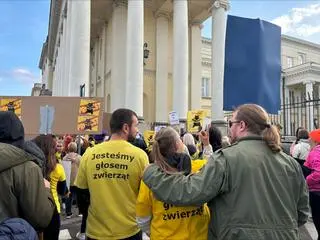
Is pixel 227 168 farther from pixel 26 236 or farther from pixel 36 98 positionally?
pixel 36 98

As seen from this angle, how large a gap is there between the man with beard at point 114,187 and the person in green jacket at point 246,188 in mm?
836

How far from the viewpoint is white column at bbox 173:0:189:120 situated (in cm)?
2194

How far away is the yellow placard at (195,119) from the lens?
13895mm

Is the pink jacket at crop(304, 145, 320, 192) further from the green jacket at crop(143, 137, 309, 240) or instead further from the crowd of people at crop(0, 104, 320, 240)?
the green jacket at crop(143, 137, 309, 240)

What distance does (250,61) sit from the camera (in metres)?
5.49

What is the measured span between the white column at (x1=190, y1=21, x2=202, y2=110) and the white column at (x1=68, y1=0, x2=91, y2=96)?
11.2 m

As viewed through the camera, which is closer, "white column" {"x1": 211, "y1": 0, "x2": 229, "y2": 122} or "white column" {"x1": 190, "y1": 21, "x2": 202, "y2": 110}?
"white column" {"x1": 211, "y1": 0, "x2": 229, "y2": 122}

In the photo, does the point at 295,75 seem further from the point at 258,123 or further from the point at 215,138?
the point at 258,123

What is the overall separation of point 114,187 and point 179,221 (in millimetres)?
818

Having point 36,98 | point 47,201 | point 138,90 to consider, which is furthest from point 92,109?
point 138,90

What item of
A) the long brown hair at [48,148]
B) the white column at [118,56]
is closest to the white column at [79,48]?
the white column at [118,56]

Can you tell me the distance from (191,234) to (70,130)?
22.4ft

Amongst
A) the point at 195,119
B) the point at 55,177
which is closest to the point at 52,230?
the point at 55,177

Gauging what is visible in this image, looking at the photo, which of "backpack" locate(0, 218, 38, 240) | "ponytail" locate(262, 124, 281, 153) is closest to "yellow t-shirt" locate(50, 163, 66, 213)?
"backpack" locate(0, 218, 38, 240)
